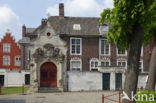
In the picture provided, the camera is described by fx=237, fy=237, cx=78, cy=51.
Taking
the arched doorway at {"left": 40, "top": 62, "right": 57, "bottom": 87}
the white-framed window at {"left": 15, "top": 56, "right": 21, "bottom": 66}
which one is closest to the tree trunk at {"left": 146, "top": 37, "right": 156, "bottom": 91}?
the arched doorway at {"left": 40, "top": 62, "right": 57, "bottom": 87}

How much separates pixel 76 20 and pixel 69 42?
4.79m

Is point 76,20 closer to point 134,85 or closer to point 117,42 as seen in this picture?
point 117,42

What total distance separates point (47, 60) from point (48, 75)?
1.96m

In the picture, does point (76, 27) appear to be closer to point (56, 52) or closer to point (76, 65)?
point (76, 65)

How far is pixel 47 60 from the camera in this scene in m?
27.9

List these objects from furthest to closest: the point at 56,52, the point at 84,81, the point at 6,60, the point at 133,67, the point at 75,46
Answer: the point at 6,60 → the point at 75,46 → the point at 84,81 → the point at 56,52 → the point at 133,67

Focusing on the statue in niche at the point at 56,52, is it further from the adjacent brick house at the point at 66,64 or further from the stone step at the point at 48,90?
the stone step at the point at 48,90

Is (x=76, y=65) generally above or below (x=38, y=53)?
below

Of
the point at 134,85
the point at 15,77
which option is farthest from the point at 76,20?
the point at 134,85

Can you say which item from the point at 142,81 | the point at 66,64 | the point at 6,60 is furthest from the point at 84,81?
the point at 6,60

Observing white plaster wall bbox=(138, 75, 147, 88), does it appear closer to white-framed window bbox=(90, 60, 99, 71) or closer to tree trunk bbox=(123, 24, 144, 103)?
white-framed window bbox=(90, 60, 99, 71)

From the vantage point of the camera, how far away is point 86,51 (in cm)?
3375

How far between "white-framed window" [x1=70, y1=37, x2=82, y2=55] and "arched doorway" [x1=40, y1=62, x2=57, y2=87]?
18.9 feet

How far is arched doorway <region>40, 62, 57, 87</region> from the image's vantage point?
28.3m
